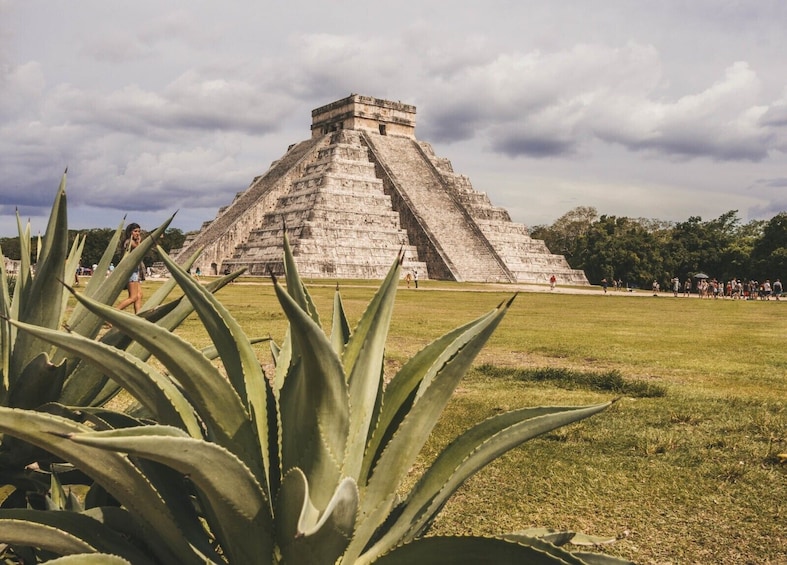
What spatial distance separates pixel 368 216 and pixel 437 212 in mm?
5650

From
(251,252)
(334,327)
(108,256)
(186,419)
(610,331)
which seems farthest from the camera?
(251,252)

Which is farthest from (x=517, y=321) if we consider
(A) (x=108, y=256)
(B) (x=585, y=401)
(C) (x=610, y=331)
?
(A) (x=108, y=256)

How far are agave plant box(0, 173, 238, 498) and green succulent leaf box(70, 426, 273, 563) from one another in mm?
743

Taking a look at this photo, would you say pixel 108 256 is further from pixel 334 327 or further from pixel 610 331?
pixel 610 331

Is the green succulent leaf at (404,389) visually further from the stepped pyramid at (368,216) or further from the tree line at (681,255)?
the tree line at (681,255)

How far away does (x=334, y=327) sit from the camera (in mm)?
→ 2029

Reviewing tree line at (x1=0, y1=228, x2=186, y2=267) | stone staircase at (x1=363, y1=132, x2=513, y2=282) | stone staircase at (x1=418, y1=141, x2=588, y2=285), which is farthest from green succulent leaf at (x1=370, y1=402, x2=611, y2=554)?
tree line at (x1=0, y1=228, x2=186, y2=267)

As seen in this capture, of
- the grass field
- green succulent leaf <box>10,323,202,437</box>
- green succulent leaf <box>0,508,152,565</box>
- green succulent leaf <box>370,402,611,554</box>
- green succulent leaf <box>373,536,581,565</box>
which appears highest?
green succulent leaf <box>10,323,202,437</box>

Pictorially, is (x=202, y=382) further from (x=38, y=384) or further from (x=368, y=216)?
(x=368, y=216)

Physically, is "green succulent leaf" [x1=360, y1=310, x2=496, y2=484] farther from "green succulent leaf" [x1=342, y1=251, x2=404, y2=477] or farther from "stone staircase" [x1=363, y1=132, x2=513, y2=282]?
"stone staircase" [x1=363, y1=132, x2=513, y2=282]

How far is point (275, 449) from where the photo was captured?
1.55 m

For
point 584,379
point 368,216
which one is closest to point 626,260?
point 368,216

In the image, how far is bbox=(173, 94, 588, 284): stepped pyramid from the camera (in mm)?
37156

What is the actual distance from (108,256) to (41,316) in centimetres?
59
